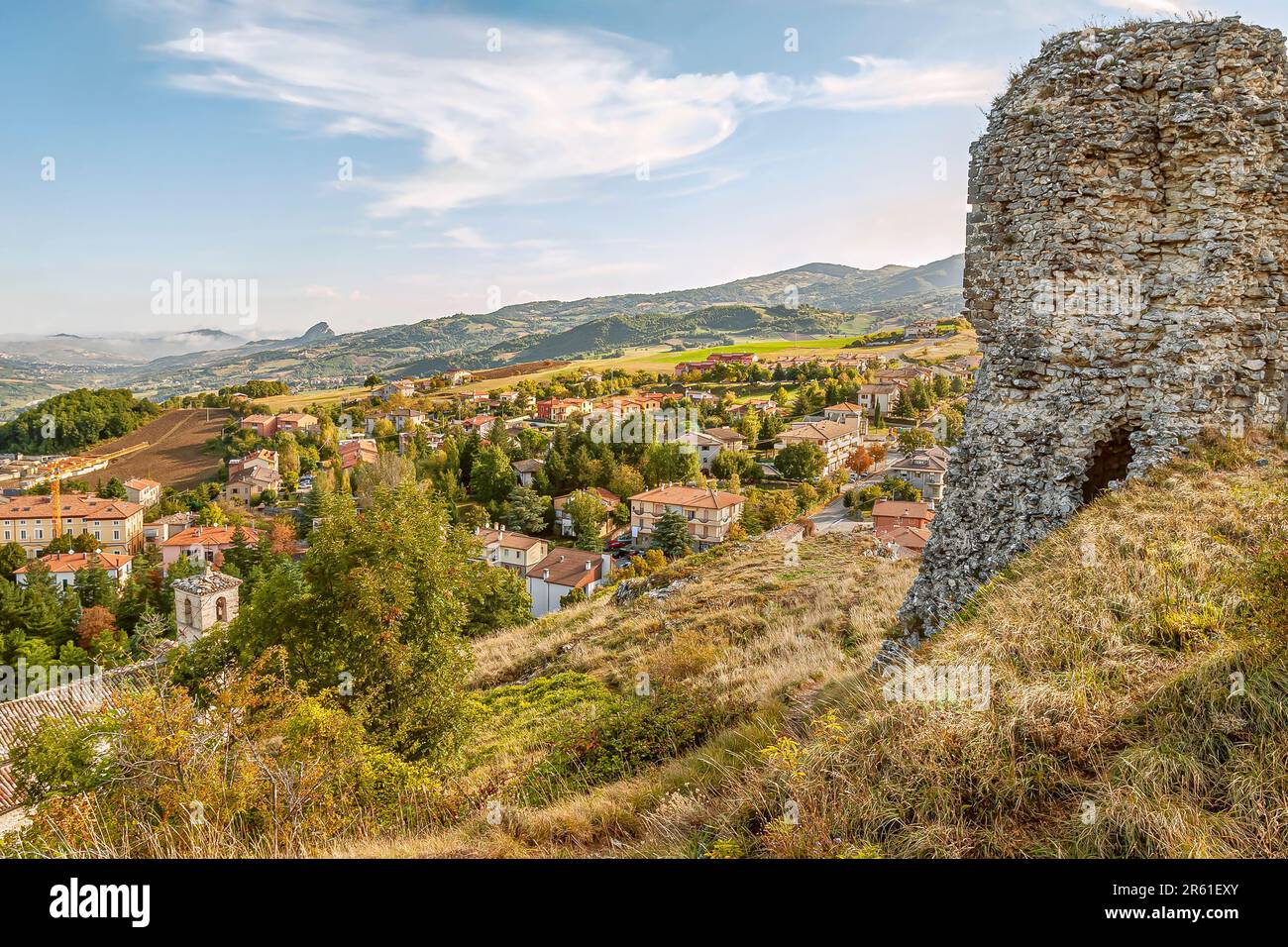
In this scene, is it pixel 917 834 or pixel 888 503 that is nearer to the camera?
pixel 917 834

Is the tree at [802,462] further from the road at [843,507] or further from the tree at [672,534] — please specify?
the tree at [672,534]

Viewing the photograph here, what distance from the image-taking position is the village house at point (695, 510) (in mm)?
49094

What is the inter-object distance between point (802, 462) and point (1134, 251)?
2001 inches

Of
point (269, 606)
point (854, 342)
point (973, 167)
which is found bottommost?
point (269, 606)

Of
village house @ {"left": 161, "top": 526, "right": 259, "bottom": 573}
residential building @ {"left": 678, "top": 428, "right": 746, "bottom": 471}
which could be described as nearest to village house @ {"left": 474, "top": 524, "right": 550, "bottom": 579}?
village house @ {"left": 161, "top": 526, "right": 259, "bottom": 573}

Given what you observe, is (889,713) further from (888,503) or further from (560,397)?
(560,397)

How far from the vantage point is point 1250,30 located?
6.50 m

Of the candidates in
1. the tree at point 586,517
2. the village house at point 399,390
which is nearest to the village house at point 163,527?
the tree at point 586,517

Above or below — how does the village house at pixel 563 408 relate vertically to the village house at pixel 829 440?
above

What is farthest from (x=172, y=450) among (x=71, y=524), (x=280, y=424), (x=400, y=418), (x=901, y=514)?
(x=901, y=514)

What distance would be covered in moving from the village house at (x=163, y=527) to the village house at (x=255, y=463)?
9.94m

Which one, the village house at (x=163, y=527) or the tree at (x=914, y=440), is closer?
the village house at (x=163, y=527)

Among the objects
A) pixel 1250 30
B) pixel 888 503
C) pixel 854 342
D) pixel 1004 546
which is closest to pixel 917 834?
pixel 1004 546
